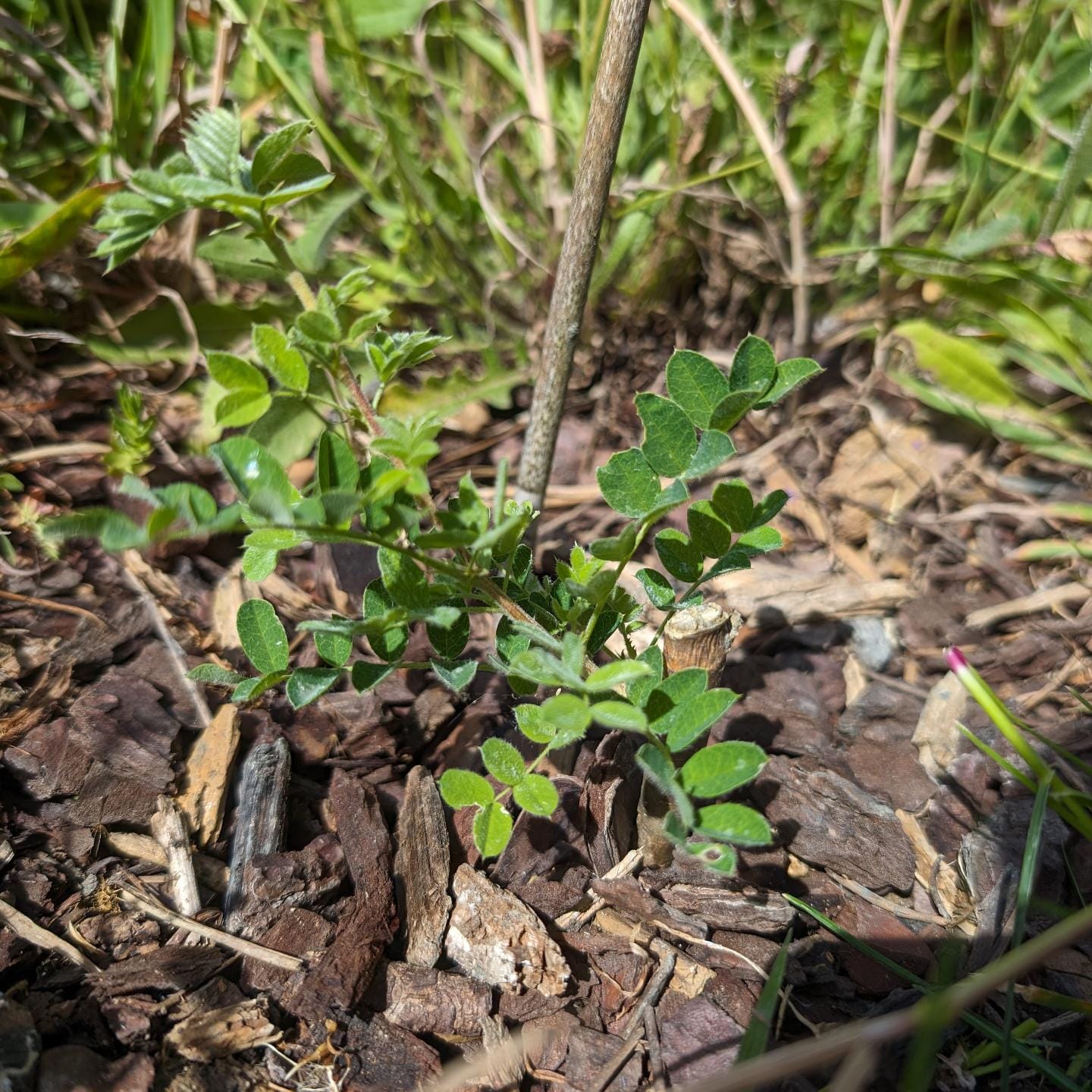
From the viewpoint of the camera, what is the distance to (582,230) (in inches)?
52.5

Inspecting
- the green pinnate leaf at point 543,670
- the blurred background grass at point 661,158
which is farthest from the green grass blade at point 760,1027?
the blurred background grass at point 661,158

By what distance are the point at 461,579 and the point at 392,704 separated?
58cm

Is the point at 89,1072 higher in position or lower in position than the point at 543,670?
lower

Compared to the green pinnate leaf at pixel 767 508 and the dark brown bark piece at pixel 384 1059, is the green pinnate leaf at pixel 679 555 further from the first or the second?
the dark brown bark piece at pixel 384 1059

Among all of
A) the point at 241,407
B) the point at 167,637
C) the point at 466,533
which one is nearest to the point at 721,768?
the point at 466,533

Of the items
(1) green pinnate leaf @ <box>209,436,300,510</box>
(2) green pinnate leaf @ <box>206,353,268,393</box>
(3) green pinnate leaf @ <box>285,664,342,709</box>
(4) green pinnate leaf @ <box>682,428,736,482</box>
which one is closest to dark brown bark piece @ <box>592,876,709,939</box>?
(3) green pinnate leaf @ <box>285,664,342,709</box>

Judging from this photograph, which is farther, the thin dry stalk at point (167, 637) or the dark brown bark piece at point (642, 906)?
the thin dry stalk at point (167, 637)

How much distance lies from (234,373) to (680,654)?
708 mm

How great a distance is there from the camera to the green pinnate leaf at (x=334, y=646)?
3.84 ft

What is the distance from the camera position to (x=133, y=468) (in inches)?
73.2

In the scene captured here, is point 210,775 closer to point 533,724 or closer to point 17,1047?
point 17,1047

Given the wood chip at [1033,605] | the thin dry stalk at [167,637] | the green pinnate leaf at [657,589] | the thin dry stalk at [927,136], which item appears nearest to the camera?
the green pinnate leaf at [657,589]

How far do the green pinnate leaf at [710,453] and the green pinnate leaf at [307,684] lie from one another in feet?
1.60

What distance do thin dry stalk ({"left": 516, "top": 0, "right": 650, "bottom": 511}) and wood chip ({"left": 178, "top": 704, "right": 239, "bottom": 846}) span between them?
0.62 metres
